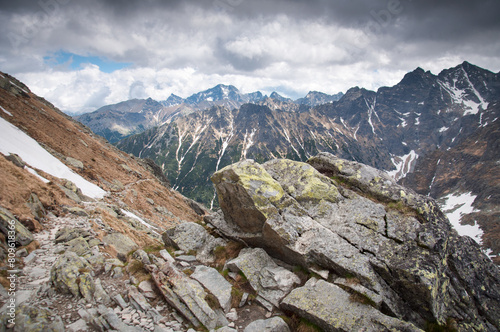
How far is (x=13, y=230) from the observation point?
13242mm

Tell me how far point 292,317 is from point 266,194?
25.9 ft

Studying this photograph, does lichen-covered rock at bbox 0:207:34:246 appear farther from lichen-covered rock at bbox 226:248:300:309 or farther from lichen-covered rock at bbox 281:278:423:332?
lichen-covered rock at bbox 281:278:423:332

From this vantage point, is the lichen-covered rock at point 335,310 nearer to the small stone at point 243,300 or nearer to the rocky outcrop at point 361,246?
the rocky outcrop at point 361,246

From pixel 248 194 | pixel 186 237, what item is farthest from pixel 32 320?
pixel 248 194

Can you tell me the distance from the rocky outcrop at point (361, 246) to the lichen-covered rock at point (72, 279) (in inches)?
374

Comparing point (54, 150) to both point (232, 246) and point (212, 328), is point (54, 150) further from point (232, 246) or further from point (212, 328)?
point (212, 328)

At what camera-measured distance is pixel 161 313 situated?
1091cm

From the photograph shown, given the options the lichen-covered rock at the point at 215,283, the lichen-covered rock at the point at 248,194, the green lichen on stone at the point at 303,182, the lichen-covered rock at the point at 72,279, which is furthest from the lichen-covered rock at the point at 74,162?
the green lichen on stone at the point at 303,182

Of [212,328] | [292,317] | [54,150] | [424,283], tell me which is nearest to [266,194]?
[292,317]

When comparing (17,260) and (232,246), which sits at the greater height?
(232,246)

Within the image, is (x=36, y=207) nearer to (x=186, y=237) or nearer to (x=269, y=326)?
(x=186, y=237)

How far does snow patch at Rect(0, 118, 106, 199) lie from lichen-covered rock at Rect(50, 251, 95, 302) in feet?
68.9

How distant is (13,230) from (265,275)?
622 inches

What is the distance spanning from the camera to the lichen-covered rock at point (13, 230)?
13.0 meters
